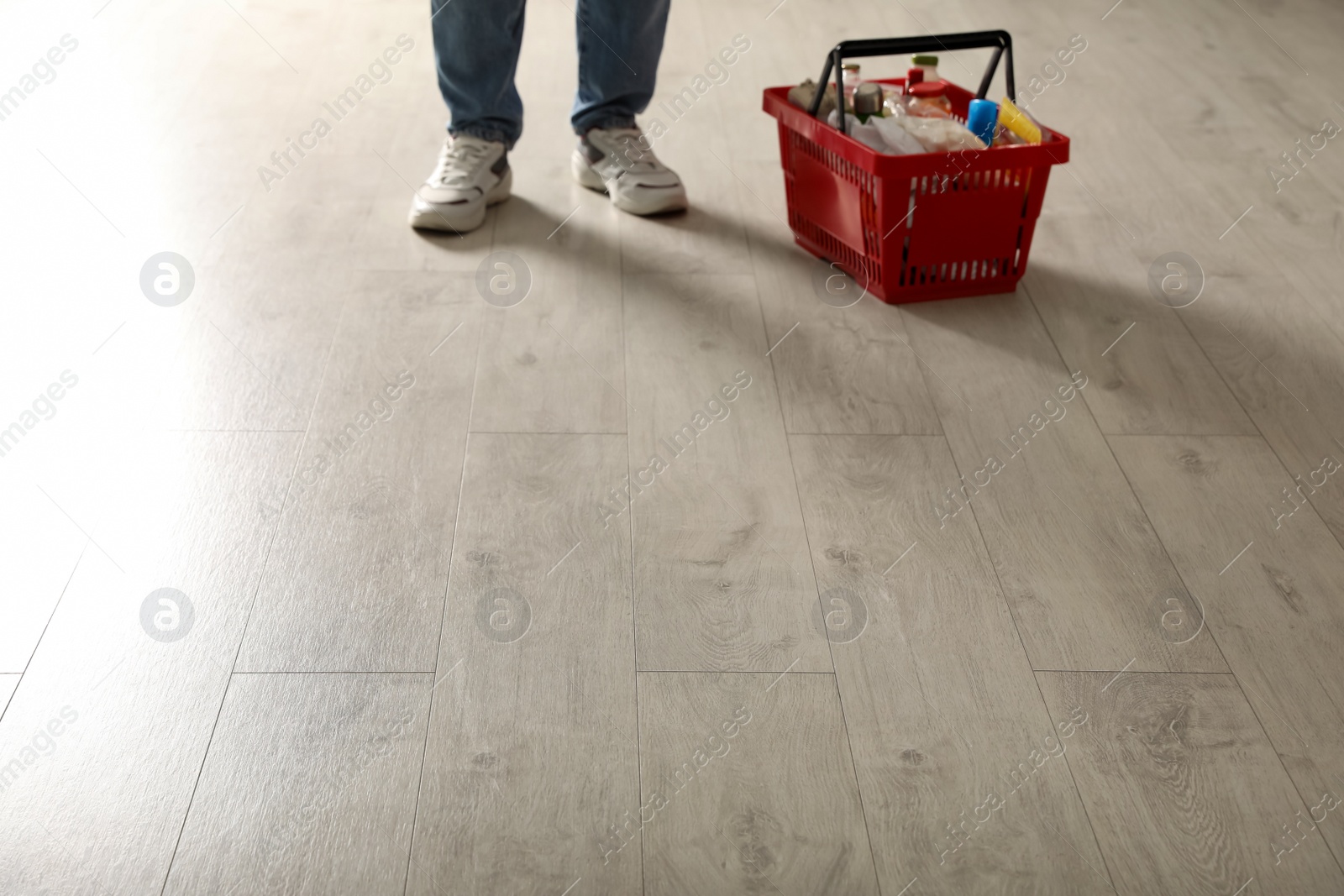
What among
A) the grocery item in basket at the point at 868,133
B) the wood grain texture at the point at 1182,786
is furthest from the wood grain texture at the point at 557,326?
the wood grain texture at the point at 1182,786

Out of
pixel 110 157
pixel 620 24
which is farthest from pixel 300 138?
pixel 620 24

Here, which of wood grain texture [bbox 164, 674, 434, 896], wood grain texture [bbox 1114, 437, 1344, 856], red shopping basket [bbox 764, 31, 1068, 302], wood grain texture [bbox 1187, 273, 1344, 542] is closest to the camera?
wood grain texture [bbox 164, 674, 434, 896]

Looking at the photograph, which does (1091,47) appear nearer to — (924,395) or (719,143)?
(719,143)

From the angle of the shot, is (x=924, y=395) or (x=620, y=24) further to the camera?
(x=620, y=24)

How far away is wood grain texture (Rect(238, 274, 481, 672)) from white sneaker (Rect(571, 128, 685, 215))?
0.37 m

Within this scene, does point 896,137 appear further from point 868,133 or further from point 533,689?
point 533,689

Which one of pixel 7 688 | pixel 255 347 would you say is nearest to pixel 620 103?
pixel 255 347

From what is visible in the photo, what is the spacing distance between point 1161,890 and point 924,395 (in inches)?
27.1

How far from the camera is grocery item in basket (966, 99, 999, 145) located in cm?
150

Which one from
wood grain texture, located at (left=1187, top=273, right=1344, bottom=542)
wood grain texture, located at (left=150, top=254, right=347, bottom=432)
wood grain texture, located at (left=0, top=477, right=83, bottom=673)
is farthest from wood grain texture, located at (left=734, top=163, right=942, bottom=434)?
wood grain texture, located at (left=0, top=477, right=83, bottom=673)

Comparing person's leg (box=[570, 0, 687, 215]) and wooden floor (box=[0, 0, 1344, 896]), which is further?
person's leg (box=[570, 0, 687, 215])

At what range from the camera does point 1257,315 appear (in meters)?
1.56

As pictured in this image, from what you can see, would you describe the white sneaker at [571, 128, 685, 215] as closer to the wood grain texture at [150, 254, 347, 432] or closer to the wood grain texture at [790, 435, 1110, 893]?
the wood grain texture at [150, 254, 347, 432]

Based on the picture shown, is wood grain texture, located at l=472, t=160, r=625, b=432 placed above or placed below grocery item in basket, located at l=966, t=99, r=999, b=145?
below
